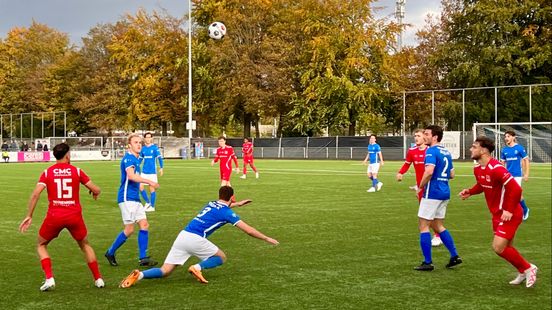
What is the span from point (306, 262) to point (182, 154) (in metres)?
52.5

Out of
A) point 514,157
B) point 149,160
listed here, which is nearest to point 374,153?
point 514,157

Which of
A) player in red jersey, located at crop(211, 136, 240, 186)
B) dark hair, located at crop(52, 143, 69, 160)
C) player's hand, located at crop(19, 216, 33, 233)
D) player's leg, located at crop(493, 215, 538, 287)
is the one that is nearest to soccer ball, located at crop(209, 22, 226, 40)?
player in red jersey, located at crop(211, 136, 240, 186)

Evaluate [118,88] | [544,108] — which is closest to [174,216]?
[544,108]

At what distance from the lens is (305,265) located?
357 inches

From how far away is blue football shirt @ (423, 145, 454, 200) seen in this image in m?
8.85

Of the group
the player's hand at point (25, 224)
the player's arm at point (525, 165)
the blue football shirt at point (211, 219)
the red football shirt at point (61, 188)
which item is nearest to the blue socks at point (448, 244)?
the blue football shirt at point (211, 219)

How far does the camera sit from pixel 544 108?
48.3m

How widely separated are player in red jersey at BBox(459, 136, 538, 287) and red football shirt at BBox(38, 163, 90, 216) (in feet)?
16.0

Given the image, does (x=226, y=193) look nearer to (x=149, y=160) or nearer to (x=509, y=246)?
(x=509, y=246)

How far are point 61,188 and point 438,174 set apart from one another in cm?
508

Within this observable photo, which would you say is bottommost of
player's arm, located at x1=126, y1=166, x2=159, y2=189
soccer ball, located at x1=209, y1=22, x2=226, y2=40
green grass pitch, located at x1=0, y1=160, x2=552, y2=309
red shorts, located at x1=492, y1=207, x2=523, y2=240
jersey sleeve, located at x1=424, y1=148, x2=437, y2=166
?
green grass pitch, located at x1=0, y1=160, x2=552, y2=309

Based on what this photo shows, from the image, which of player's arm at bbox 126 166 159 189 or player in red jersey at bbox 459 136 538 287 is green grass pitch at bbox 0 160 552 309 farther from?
player's arm at bbox 126 166 159 189

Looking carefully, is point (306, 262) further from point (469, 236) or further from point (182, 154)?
point (182, 154)

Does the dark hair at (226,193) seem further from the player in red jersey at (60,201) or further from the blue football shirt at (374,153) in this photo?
the blue football shirt at (374,153)
